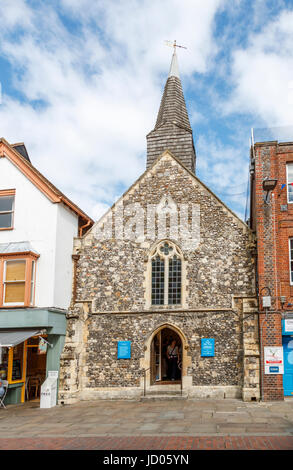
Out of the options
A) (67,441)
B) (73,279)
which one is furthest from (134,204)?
(67,441)

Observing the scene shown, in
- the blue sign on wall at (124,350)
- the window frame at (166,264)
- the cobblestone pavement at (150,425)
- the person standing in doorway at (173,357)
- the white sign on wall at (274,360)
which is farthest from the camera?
the person standing in doorway at (173,357)

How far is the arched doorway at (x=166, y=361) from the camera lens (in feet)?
61.7

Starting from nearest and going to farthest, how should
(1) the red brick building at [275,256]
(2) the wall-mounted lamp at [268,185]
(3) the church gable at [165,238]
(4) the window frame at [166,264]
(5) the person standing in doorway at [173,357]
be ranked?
(1) the red brick building at [275,256] → (2) the wall-mounted lamp at [268,185] → (3) the church gable at [165,238] → (4) the window frame at [166,264] → (5) the person standing in doorway at [173,357]

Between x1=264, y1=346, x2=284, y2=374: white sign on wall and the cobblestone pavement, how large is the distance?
1.06 m

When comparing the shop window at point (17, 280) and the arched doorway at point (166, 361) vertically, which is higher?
the shop window at point (17, 280)

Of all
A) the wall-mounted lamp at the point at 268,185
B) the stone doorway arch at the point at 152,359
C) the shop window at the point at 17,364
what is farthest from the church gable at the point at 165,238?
the shop window at the point at 17,364

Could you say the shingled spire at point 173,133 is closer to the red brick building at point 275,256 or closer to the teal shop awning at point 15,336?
the red brick building at point 275,256

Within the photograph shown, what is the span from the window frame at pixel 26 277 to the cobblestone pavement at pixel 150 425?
3.73 meters

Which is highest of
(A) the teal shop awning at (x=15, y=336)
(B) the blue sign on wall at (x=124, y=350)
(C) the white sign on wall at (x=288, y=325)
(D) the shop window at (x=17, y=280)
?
(D) the shop window at (x=17, y=280)

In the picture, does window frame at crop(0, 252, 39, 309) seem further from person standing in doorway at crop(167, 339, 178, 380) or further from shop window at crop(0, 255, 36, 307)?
person standing in doorway at crop(167, 339, 178, 380)

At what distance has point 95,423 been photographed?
13.1 m

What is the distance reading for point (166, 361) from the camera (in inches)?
776

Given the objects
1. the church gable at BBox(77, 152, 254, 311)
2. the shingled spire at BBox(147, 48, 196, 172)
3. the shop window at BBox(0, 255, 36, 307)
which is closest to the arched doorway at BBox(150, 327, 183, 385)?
the church gable at BBox(77, 152, 254, 311)

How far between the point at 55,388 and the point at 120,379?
93.8 inches
